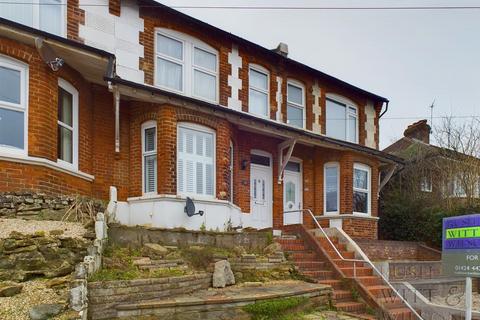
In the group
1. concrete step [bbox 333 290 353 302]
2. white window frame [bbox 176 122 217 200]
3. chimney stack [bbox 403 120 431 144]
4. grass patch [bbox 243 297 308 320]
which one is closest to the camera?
grass patch [bbox 243 297 308 320]

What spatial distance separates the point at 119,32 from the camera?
1127 centimetres

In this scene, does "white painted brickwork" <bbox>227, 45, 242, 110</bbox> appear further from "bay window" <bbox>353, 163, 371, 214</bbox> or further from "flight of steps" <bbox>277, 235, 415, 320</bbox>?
"bay window" <bbox>353, 163, 371, 214</bbox>

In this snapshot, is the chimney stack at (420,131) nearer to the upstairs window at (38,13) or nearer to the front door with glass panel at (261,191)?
the front door with glass panel at (261,191)

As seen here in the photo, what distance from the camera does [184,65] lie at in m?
12.5

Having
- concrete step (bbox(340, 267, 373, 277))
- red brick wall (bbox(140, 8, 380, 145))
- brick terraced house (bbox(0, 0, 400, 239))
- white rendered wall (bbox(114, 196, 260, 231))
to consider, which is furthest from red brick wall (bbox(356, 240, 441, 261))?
white rendered wall (bbox(114, 196, 260, 231))

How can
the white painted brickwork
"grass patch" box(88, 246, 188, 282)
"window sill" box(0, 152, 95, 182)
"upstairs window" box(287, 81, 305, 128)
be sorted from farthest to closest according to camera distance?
"upstairs window" box(287, 81, 305, 128), the white painted brickwork, "window sill" box(0, 152, 95, 182), "grass patch" box(88, 246, 188, 282)

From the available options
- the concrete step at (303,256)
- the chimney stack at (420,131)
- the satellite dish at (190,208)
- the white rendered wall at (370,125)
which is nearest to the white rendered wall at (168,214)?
the satellite dish at (190,208)

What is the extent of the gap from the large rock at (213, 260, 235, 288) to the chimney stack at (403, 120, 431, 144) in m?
19.6

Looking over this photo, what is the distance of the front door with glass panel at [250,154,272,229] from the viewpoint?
14.5 meters

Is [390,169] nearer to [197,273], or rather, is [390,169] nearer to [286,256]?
[286,256]

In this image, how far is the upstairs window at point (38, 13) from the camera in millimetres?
9672

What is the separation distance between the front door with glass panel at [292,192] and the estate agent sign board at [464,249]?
26.5 feet

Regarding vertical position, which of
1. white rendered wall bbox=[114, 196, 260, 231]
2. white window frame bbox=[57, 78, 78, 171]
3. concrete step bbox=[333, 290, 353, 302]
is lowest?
concrete step bbox=[333, 290, 353, 302]

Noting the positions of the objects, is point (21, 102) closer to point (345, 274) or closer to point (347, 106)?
point (345, 274)
